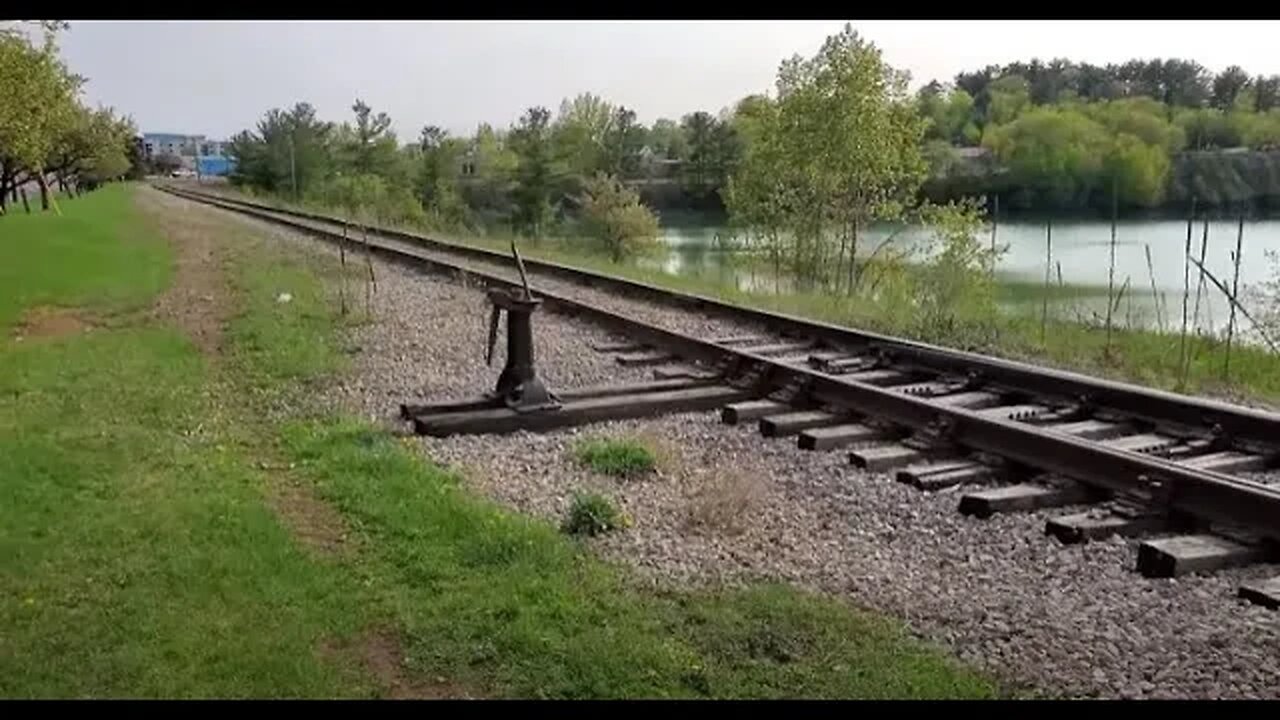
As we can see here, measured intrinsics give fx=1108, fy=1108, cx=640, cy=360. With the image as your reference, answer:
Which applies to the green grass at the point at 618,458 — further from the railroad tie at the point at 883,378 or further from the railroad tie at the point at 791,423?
the railroad tie at the point at 883,378

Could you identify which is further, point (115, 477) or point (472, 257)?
point (472, 257)

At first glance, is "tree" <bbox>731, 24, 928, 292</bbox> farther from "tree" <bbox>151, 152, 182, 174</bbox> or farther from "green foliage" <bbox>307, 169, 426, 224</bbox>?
"tree" <bbox>151, 152, 182, 174</bbox>

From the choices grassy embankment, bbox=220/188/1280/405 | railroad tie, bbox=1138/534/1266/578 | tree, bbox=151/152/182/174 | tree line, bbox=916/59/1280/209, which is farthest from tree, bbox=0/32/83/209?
tree, bbox=151/152/182/174

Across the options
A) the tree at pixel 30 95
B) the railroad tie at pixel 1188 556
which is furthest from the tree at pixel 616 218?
the railroad tie at pixel 1188 556

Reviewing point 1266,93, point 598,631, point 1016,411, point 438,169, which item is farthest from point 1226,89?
→ point 438,169

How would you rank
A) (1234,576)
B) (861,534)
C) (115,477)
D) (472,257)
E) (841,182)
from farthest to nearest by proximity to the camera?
(841,182), (472,257), (115,477), (861,534), (1234,576)

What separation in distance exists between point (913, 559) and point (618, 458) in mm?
1937

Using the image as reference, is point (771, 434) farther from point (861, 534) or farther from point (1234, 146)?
point (1234, 146)

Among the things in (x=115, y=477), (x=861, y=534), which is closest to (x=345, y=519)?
(x=115, y=477)

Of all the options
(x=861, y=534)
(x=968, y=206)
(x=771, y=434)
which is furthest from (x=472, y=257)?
(x=861, y=534)

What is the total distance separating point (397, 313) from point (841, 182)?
706 inches

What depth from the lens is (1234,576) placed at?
4105 mm

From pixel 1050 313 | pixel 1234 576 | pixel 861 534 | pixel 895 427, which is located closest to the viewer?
pixel 1234 576

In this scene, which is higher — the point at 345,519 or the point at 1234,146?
the point at 1234,146
